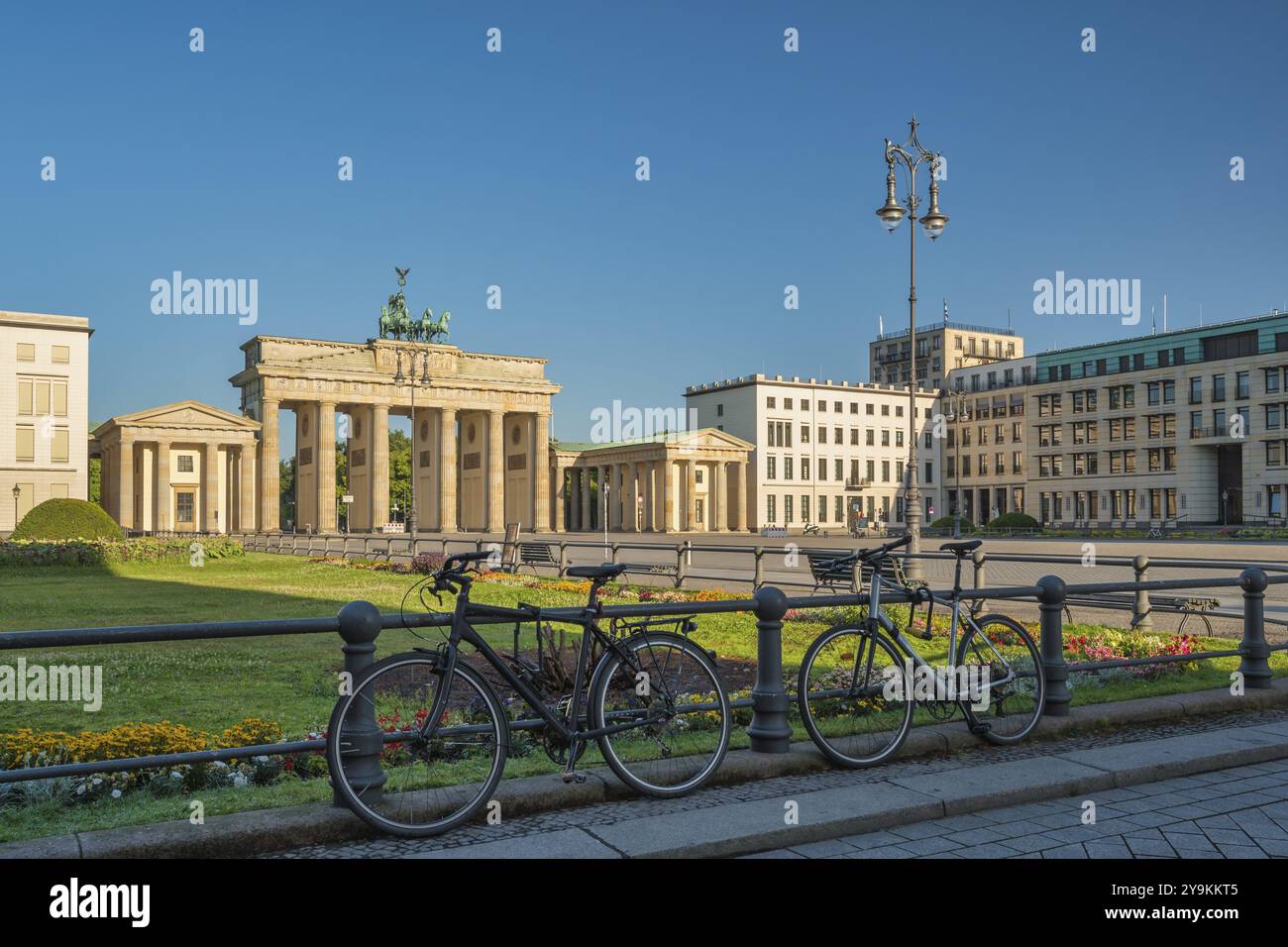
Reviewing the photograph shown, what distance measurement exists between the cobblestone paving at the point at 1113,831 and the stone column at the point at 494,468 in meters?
103

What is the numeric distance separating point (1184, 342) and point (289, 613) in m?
96.1

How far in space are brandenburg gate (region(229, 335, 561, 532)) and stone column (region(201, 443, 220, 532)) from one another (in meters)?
4.16

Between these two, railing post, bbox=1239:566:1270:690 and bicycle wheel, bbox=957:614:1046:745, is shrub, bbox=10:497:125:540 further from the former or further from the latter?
railing post, bbox=1239:566:1270:690

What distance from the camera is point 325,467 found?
96875 mm

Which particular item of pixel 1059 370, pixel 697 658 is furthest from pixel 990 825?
pixel 1059 370

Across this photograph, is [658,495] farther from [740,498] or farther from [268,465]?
[268,465]

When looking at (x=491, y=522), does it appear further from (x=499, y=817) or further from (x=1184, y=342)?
(x=499, y=817)

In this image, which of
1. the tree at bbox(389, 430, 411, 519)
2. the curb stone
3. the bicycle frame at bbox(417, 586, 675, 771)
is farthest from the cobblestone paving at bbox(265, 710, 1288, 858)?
Answer: the tree at bbox(389, 430, 411, 519)

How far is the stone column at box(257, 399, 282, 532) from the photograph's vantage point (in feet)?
310

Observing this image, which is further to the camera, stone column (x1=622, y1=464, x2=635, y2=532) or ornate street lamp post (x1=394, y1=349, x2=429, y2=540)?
stone column (x1=622, y1=464, x2=635, y2=532)

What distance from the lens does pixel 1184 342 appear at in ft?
320

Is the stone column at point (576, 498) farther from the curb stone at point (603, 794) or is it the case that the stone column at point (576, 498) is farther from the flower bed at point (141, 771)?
the flower bed at point (141, 771)
